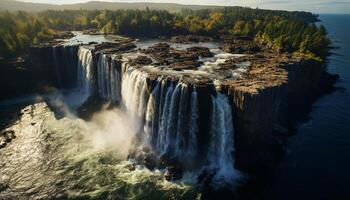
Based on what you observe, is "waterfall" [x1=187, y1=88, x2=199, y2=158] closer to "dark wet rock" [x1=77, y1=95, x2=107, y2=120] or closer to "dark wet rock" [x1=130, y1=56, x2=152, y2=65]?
"dark wet rock" [x1=130, y1=56, x2=152, y2=65]

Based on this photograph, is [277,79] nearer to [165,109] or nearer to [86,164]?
[165,109]

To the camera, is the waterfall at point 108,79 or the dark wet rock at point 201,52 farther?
the dark wet rock at point 201,52

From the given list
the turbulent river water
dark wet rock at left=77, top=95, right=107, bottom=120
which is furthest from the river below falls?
dark wet rock at left=77, top=95, right=107, bottom=120

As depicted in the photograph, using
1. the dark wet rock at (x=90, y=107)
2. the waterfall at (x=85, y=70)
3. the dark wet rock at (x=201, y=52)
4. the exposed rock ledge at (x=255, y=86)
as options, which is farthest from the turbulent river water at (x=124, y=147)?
the waterfall at (x=85, y=70)

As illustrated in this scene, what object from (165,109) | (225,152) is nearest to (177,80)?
(165,109)

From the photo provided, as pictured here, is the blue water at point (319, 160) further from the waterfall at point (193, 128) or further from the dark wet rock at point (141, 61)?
the dark wet rock at point (141, 61)
